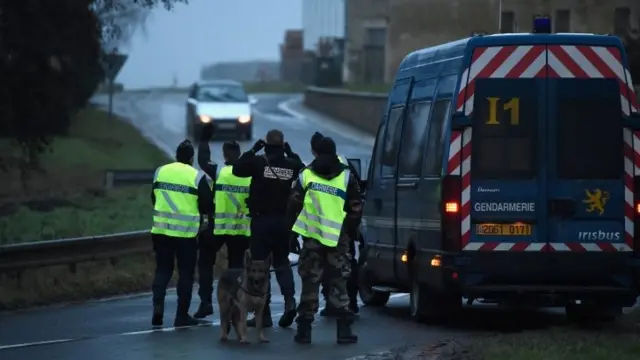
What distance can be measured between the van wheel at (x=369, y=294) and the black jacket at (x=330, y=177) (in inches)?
141

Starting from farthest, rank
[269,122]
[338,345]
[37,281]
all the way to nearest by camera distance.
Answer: [269,122], [37,281], [338,345]

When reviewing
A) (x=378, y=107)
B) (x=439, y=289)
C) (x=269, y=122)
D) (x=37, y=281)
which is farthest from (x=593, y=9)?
(x=439, y=289)

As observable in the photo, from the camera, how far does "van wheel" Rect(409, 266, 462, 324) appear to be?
1411 cm

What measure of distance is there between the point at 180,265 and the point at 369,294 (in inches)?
118

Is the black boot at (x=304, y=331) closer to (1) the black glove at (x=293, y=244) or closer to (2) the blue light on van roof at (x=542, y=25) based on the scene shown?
(1) the black glove at (x=293, y=244)

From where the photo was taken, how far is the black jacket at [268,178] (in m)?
13.5

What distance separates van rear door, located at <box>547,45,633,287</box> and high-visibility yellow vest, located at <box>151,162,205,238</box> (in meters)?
3.42

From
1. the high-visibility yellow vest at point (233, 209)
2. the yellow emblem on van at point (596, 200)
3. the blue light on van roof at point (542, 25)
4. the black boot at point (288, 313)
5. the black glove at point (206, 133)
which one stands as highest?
the blue light on van roof at point (542, 25)

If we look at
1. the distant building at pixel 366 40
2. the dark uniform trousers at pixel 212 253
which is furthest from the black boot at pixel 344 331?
the distant building at pixel 366 40

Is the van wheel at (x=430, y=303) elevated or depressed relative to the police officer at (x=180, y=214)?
depressed

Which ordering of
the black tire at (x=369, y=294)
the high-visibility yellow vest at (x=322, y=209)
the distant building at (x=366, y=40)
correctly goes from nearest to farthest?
the high-visibility yellow vest at (x=322, y=209), the black tire at (x=369, y=294), the distant building at (x=366, y=40)

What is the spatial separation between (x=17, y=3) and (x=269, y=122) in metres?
34.1

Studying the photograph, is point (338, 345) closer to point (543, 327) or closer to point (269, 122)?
point (543, 327)

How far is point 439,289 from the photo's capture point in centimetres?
1336
